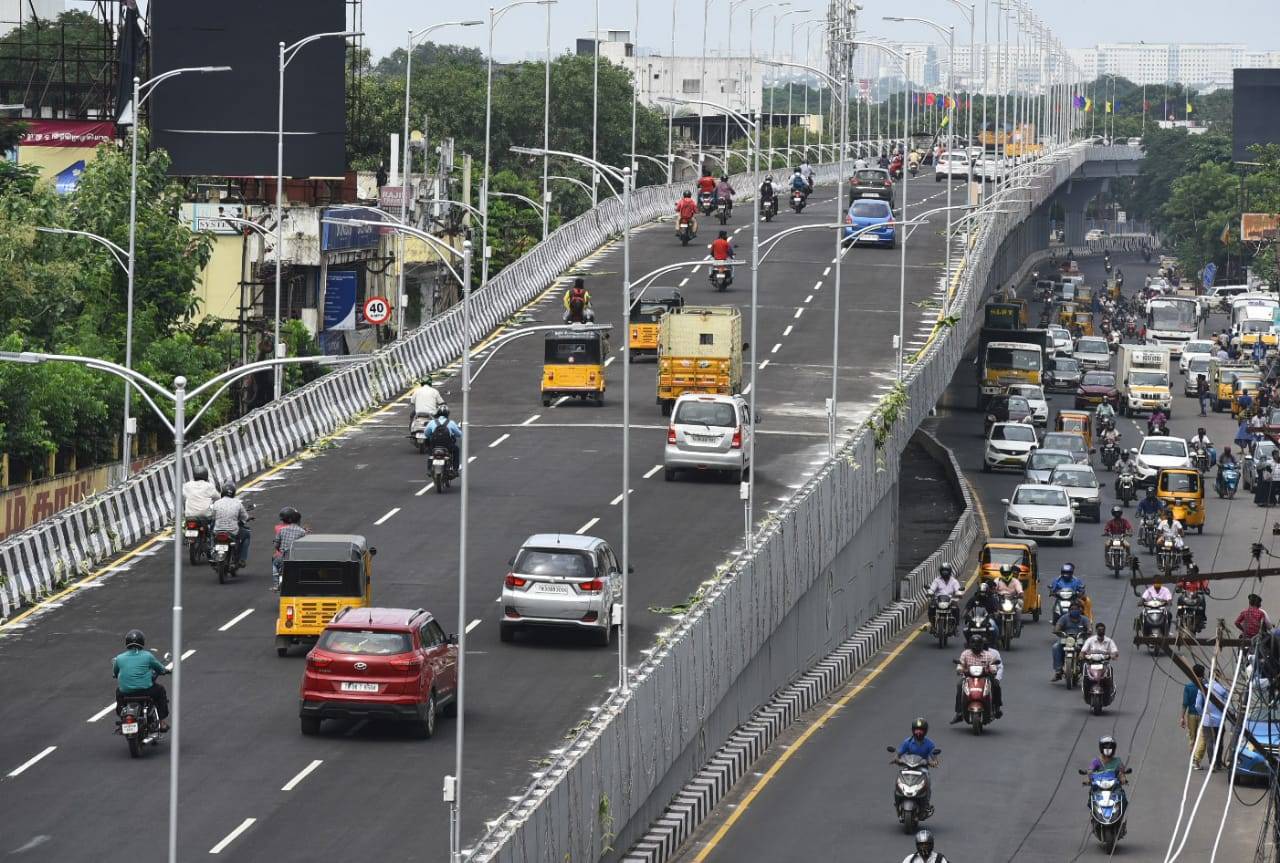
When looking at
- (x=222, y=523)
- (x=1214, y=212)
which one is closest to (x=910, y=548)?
(x=222, y=523)

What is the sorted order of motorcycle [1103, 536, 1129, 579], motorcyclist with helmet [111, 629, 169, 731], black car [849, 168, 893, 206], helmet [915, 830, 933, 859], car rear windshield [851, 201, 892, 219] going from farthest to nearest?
black car [849, 168, 893, 206] < car rear windshield [851, 201, 892, 219] < motorcycle [1103, 536, 1129, 579] < motorcyclist with helmet [111, 629, 169, 731] < helmet [915, 830, 933, 859]

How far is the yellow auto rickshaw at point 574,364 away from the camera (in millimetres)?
57188

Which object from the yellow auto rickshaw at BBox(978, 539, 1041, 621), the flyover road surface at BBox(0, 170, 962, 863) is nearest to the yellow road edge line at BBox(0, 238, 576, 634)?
the flyover road surface at BBox(0, 170, 962, 863)

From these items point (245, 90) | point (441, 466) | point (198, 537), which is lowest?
point (198, 537)

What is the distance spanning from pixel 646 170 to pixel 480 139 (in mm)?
19412

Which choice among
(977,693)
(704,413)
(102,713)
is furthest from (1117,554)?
(102,713)

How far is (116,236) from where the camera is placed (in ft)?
227

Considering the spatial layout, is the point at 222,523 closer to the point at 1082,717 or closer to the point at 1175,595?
the point at 1082,717

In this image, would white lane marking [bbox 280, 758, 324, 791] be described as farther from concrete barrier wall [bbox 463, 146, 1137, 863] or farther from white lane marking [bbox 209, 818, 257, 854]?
concrete barrier wall [bbox 463, 146, 1137, 863]

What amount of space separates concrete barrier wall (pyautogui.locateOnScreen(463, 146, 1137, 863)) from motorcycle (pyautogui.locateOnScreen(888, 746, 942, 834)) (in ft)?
9.81

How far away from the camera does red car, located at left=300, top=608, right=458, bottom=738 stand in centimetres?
2967

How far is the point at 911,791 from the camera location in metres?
33.1

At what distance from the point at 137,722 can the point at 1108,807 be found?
41.6 feet

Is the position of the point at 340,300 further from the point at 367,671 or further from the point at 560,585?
the point at 367,671
